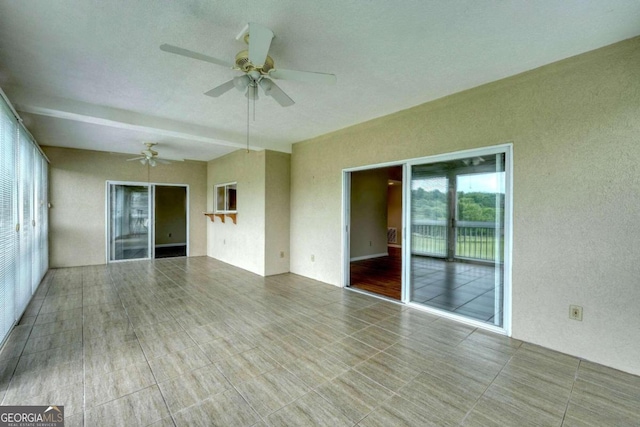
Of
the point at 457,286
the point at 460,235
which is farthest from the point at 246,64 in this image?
the point at 457,286

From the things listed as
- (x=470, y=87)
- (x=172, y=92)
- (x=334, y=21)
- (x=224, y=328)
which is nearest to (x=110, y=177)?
(x=172, y=92)

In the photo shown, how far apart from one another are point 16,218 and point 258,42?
11.3ft

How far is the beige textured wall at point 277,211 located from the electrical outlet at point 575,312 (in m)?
4.46

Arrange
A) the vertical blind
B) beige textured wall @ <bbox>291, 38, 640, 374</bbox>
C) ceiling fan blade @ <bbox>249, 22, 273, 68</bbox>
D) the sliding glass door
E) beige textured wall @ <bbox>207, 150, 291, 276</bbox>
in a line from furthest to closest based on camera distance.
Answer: beige textured wall @ <bbox>207, 150, 291, 276</bbox>, the sliding glass door, the vertical blind, beige textured wall @ <bbox>291, 38, 640, 374</bbox>, ceiling fan blade @ <bbox>249, 22, 273, 68</bbox>

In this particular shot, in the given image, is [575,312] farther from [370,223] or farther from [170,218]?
[170,218]

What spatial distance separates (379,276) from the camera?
5520 mm

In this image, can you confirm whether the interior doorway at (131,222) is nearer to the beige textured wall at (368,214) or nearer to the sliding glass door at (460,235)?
the beige textured wall at (368,214)

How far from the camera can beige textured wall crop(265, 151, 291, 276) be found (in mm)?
5539

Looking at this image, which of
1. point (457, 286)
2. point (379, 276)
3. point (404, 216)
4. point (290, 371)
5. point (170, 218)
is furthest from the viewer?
point (170, 218)

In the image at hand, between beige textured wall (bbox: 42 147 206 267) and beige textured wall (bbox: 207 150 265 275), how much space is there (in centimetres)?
223

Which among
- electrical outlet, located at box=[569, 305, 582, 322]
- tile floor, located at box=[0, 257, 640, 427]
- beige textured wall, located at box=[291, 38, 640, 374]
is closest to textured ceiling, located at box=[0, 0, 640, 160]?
beige textured wall, located at box=[291, 38, 640, 374]

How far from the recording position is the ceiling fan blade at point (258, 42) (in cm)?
174

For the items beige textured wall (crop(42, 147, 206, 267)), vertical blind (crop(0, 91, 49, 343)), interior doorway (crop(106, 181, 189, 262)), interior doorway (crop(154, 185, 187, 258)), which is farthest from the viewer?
interior doorway (crop(154, 185, 187, 258))

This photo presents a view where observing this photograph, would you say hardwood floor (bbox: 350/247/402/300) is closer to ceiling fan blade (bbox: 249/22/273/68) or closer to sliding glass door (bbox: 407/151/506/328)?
sliding glass door (bbox: 407/151/506/328)
